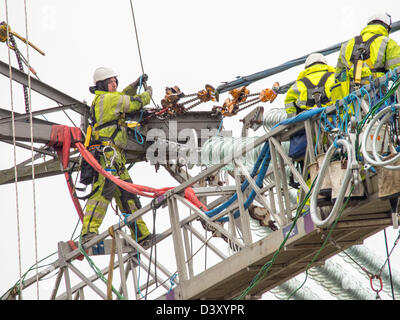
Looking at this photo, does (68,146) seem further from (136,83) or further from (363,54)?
(363,54)

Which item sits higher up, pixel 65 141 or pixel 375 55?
pixel 65 141

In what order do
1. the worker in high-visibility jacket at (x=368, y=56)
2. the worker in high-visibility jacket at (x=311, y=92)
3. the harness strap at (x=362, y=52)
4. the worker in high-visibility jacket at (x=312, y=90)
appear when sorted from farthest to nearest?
1. the worker in high-visibility jacket at (x=312, y=90)
2. the worker in high-visibility jacket at (x=311, y=92)
3. the harness strap at (x=362, y=52)
4. the worker in high-visibility jacket at (x=368, y=56)

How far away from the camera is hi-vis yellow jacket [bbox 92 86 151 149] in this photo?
14359mm

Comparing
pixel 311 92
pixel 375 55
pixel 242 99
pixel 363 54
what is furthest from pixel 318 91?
pixel 242 99

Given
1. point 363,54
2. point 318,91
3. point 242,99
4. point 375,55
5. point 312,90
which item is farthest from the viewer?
point 242,99

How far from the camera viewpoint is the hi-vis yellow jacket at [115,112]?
47.1ft

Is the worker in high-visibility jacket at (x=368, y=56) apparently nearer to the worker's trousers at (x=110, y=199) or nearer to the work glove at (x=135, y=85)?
the worker's trousers at (x=110, y=199)

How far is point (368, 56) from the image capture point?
1016 cm

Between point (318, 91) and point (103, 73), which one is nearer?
point (318, 91)

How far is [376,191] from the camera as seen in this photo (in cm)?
934

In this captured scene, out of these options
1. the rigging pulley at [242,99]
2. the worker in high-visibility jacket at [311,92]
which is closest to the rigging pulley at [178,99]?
the rigging pulley at [242,99]

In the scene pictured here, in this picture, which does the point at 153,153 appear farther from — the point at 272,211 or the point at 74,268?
the point at 272,211

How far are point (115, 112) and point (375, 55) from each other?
5311mm

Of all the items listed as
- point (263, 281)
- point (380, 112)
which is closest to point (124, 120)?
point (263, 281)
